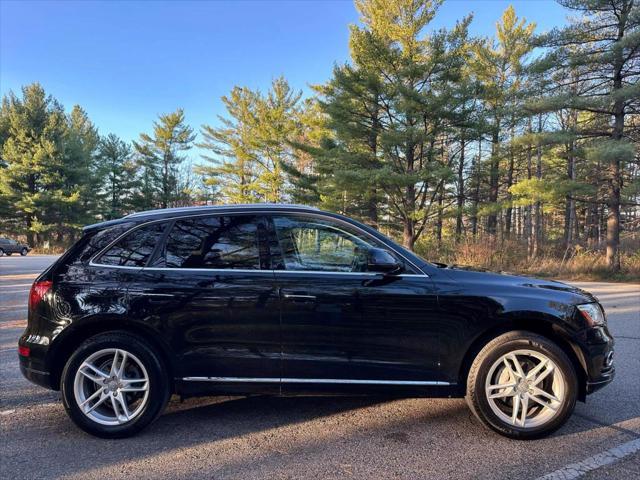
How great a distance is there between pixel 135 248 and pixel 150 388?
1102 mm

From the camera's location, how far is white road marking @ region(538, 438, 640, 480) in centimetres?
250

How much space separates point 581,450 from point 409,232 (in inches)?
762

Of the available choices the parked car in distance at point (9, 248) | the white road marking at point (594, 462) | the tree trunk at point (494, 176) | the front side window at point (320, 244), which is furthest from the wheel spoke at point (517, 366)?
the parked car in distance at point (9, 248)

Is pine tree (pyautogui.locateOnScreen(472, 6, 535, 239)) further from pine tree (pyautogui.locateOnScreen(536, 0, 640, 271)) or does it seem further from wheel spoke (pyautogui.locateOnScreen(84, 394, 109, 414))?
wheel spoke (pyautogui.locateOnScreen(84, 394, 109, 414))

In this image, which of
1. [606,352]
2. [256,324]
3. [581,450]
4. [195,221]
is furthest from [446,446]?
[195,221]

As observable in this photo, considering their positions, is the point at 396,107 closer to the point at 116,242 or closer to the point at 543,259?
the point at 543,259

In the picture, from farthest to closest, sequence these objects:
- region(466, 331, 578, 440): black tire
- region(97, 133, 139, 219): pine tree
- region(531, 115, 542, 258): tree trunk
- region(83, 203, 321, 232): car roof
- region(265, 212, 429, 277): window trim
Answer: region(97, 133, 139, 219): pine tree → region(531, 115, 542, 258): tree trunk → region(83, 203, 321, 232): car roof → region(265, 212, 429, 277): window trim → region(466, 331, 578, 440): black tire

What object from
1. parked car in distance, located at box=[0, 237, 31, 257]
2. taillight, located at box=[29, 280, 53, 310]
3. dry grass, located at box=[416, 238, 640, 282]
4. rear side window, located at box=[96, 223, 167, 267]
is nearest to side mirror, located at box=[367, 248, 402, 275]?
rear side window, located at box=[96, 223, 167, 267]

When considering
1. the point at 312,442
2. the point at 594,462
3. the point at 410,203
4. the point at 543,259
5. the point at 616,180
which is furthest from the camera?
the point at 410,203

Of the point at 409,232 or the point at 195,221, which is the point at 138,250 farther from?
the point at 409,232

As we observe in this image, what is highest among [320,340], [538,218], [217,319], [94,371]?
[538,218]

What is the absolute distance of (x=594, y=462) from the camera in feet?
8.70

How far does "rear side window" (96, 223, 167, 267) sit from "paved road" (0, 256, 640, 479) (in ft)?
4.41

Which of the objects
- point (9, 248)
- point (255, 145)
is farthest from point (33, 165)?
point (255, 145)
